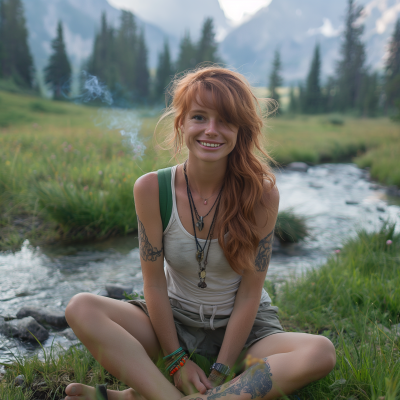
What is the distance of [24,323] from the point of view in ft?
8.97

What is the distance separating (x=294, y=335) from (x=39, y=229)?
14.1ft

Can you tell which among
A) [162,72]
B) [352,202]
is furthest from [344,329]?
[162,72]

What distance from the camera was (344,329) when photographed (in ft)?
9.07

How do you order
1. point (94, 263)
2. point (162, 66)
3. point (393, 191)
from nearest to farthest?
point (94, 263) → point (393, 191) → point (162, 66)

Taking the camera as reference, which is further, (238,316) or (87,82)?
(87,82)

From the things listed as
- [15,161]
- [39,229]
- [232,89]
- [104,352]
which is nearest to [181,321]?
Answer: [104,352]

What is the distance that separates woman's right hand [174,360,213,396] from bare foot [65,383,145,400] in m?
0.23

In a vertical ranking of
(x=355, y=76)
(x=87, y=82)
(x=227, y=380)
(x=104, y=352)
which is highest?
(x=355, y=76)

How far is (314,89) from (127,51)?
28.7m

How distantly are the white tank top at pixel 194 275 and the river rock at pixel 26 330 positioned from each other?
1222 mm

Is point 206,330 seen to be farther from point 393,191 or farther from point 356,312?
point 393,191

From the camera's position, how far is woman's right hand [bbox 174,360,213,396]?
1.89m

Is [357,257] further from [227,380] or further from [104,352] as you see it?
[104,352]

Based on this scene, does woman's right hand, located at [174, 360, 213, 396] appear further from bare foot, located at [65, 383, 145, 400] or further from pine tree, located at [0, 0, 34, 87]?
pine tree, located at [0, 0, 34, 87]
